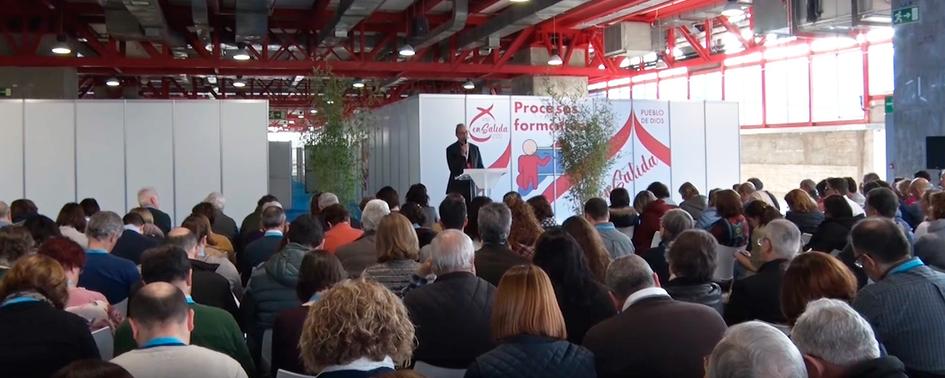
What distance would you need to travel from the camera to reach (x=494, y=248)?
498 cm

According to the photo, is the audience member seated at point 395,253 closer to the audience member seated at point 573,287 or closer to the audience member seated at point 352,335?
the audience member seated at point 573,287

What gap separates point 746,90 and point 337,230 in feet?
57.9

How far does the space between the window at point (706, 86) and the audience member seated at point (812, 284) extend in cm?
2007

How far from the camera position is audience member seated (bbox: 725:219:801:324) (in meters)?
4.07

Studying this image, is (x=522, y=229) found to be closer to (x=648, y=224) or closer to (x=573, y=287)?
(x=573, y=287)

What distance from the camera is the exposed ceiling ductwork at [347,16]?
40.8 ft

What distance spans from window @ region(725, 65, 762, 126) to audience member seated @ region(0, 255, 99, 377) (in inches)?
790

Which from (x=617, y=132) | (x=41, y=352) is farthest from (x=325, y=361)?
(x=617, y=132)

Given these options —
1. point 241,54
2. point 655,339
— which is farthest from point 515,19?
point 655,339

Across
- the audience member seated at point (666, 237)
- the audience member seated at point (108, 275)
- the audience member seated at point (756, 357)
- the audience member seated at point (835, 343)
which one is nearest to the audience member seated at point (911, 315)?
the audience member seated at point (835, 343)

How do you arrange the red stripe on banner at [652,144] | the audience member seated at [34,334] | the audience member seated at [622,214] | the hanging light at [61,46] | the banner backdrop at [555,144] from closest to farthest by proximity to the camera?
1. the audience member seated at [34,334]
2. the audience member seated at [622,214]
3. the banner backdrop at [555,144]
4. the hanging light at [61,46]
5. the red stripe on banner at [652,144]

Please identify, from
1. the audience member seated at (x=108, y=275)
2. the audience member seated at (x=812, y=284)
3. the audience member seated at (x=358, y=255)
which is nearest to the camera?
the audience member seated at (x=812, y=284)

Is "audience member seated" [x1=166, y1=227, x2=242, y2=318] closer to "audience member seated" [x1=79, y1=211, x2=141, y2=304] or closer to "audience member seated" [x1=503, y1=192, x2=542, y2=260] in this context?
"audience member seated" [x1=79, y1=211, x2=141, y2=304]

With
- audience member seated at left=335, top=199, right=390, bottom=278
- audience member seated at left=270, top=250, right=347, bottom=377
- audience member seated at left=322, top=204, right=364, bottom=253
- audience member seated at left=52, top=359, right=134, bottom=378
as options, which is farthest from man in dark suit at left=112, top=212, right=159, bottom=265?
audience member seated at left=52, top=359, right=134, bottom=378
